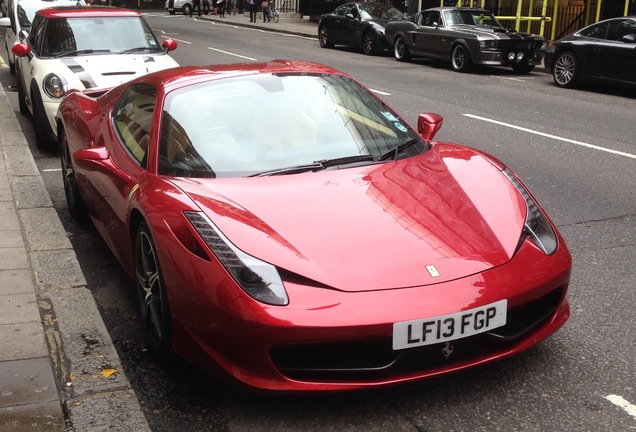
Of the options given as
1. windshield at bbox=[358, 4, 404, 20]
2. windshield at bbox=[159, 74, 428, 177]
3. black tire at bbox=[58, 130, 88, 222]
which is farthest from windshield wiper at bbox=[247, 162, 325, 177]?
windshield at bbox=[358, 4, 404, 20]

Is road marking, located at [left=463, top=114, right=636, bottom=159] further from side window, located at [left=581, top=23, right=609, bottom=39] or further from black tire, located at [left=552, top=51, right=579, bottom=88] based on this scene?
side window, located at [left=581, top=23, right=609, bottom=39]

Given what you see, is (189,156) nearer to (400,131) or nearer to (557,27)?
(400,131)

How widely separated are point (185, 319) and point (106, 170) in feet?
5.27

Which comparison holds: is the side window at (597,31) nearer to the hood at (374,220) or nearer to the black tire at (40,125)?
the black tire at (40,125)

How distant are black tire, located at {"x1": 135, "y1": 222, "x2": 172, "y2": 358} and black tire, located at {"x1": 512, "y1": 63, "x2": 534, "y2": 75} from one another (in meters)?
15.3

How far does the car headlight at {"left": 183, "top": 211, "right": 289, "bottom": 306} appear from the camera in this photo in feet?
10.3

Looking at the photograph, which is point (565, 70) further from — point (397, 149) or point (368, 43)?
point (397, 149)

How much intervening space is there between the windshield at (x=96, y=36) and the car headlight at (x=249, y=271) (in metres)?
6.82

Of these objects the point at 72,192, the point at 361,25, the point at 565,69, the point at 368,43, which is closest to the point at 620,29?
the point at 565,69

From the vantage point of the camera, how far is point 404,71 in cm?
1789

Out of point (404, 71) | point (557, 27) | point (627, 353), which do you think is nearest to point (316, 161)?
point (627, 353)

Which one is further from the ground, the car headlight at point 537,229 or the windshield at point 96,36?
the windshield at point 96,36

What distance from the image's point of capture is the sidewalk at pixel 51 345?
3225 mm

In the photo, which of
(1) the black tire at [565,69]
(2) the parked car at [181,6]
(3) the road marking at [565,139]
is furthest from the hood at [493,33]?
(2) the parked car at [181,6]
